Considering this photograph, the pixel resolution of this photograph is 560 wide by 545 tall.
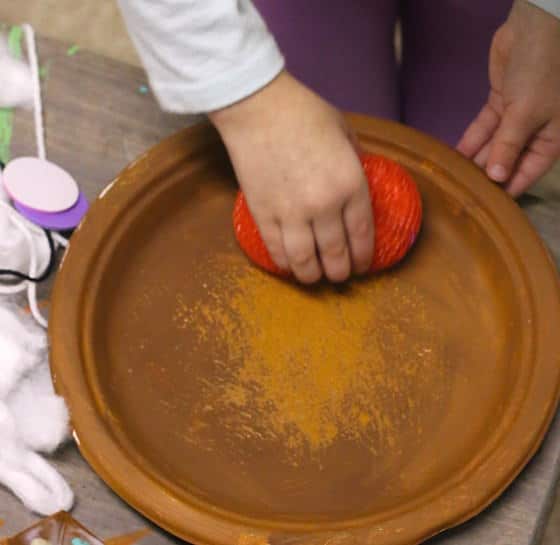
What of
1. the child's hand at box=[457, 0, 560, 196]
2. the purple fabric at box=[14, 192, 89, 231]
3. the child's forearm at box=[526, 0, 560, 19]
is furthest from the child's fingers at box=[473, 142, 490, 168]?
the purple fabric at box=[14, 192, 89, 231]

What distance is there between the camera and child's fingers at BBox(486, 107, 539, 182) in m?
0.74

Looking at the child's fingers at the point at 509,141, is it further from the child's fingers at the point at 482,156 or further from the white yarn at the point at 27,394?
the white yarn at the point at 27,394

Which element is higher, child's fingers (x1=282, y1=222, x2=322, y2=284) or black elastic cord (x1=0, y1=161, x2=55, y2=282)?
child's fingers (x1=282, y1=222, x2=322, y2=284)

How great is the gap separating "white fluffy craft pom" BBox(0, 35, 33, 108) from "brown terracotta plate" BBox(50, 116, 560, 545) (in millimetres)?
186

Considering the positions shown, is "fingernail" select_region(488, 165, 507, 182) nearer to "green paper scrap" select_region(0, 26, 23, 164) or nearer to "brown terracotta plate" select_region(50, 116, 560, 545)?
"brown terracotta plate" select_region(50, 116, 560, 545)

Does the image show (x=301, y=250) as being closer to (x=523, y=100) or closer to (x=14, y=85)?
(x=523, y=100)

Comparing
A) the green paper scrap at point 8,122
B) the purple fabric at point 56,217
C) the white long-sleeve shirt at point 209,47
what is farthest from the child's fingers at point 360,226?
the green paper scrap at point 8,122

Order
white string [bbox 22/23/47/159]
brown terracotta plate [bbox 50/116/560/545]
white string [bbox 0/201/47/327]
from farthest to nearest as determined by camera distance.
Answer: white string [bbox 22/23/47/159], white string [bbox 0/201/47/327], brown terracotta plate [bbox 50/116/560/545]

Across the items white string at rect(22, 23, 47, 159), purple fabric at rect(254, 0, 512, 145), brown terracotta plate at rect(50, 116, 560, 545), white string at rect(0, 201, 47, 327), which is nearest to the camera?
brown terracotta plate at rect(50, 116, 560, 545)

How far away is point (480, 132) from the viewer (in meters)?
0.81

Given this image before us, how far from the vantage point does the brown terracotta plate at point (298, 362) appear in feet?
2.01

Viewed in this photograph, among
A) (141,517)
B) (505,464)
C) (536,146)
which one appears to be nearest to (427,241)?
(536,146)

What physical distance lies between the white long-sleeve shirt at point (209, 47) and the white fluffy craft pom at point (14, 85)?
0.23 m

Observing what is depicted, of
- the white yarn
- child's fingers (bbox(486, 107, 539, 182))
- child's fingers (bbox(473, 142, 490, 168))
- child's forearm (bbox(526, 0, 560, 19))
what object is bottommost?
the white yarn
